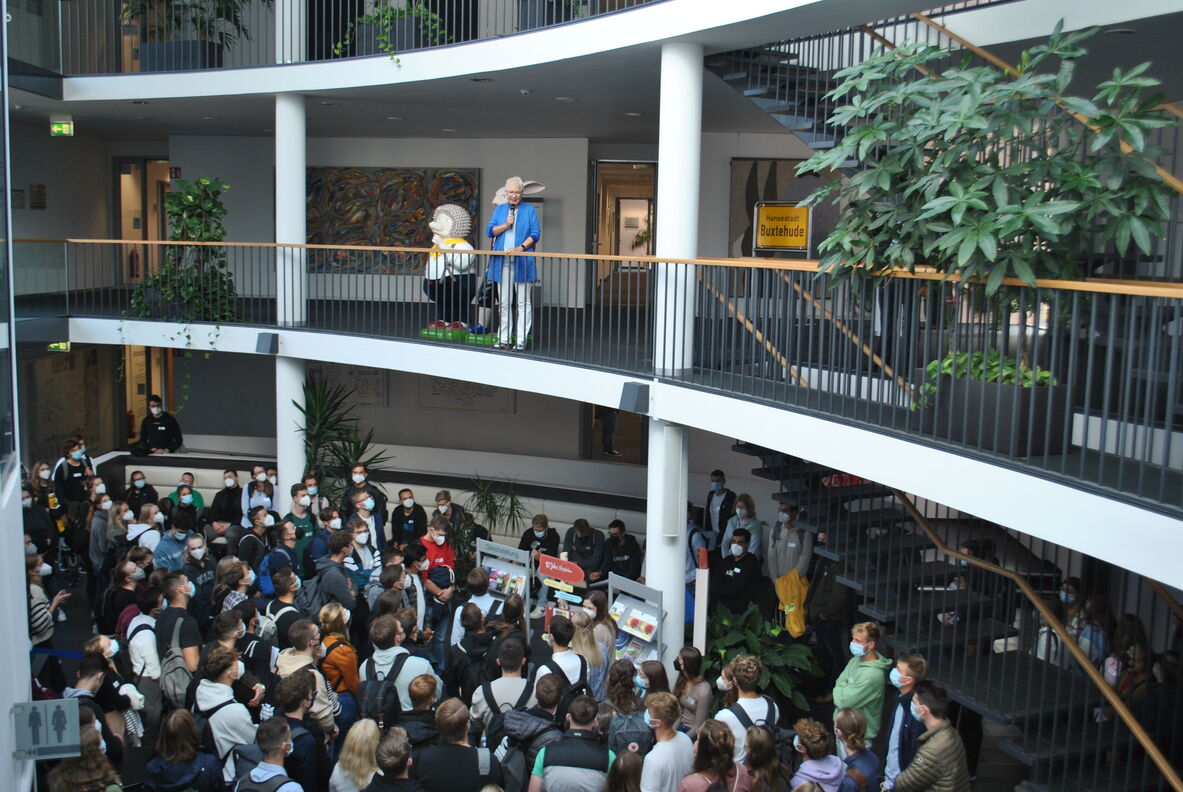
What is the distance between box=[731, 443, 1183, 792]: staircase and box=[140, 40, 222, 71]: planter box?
9168 millimetres

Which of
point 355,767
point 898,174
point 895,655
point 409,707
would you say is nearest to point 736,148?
point 895,655

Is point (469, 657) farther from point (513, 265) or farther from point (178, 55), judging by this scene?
point (178, 55)

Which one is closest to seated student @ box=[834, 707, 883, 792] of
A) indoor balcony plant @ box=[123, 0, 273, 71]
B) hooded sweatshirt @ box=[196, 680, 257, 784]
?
hooded sweatshirt @ box=[196, 680, 257, 784]

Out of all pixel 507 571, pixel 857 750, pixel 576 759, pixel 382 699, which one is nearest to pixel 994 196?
pixel 857 750

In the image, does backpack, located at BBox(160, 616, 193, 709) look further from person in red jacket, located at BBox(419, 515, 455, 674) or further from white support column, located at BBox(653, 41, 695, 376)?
white support column, located at BBox(653, 41, 695, 376)

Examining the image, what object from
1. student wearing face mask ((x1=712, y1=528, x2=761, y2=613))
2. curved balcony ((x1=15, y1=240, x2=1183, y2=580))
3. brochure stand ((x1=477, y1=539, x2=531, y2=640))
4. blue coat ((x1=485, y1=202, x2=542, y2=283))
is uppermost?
blue coat ((x1=485, y1=202, x2=542, y2=283))

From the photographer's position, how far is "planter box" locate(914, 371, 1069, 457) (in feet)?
19.6

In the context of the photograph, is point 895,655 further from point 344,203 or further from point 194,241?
point 344,203

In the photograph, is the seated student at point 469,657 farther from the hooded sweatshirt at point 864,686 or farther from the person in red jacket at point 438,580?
the hooded sweatshirt at point 864,686

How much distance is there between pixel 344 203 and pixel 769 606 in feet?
31.8

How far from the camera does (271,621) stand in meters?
8.05

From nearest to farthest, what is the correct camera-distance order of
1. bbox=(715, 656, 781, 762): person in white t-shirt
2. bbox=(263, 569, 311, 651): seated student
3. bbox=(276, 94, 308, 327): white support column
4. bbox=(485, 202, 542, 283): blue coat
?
bbox=(715, 656, 781, 762): person in white t-shirt, bbox=(263, 569, 311, 651): seated student, bbox=(485, 202, 542, 283): blue coat, bbox=(276, 94, 308, 327): white support column

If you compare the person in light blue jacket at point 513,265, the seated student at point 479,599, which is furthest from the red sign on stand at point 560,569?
the person in light blue jacket at point 513,265

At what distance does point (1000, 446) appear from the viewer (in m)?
6.29
